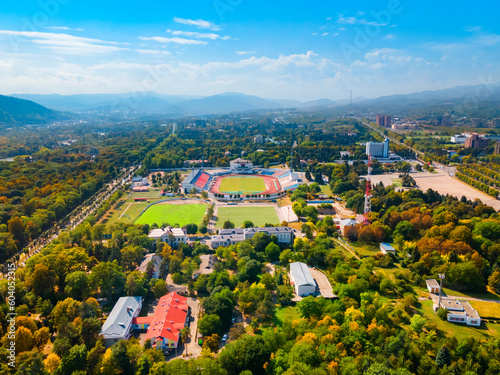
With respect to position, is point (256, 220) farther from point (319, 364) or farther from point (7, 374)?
point (7, 374)

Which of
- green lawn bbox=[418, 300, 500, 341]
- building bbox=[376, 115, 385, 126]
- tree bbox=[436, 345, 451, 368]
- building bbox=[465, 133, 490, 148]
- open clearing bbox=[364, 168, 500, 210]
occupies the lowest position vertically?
open clearing bbox=[364, 168, 500, 210]

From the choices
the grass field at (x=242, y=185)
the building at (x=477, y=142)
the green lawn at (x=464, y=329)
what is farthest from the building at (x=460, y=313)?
the building at (x=477, y=142)

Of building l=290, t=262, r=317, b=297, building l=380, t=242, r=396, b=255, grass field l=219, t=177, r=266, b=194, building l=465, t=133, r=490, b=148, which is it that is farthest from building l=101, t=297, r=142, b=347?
building l=465, t=133, r=490, b=148

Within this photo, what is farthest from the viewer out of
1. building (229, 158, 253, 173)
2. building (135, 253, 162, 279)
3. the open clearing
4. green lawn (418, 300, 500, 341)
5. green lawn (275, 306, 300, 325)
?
building (229, 158, 253, 173)

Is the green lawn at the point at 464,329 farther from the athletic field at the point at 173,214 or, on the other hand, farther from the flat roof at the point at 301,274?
the athletic field at the point at 173,214

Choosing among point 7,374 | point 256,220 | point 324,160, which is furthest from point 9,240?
point 324,160

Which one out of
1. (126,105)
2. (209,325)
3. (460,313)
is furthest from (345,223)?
(126,105)

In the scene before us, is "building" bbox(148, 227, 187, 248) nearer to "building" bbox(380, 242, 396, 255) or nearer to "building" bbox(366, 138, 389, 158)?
"building" bbox(380, 242, 396, 255)
